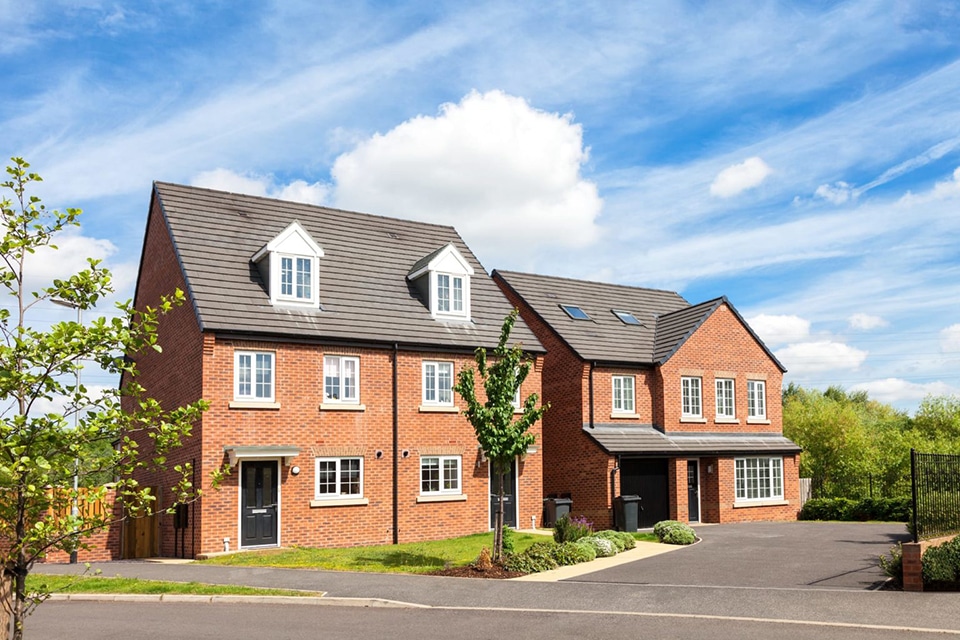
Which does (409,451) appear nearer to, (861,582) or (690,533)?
(690,533)

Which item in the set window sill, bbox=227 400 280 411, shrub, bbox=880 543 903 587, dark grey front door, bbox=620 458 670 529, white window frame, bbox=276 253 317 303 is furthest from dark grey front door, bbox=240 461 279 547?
shrub, bbox=880 543 903 587

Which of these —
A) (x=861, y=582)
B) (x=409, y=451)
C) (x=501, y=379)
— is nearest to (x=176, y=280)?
(x=409, y=451)

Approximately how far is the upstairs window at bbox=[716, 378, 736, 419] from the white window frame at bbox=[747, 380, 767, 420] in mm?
915

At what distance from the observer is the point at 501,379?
19.3 metres

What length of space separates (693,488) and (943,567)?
1674cm

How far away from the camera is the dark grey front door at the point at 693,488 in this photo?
31.4 meters

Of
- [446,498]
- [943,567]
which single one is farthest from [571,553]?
[943,567]

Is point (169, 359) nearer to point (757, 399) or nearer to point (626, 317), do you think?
point (626, 317)

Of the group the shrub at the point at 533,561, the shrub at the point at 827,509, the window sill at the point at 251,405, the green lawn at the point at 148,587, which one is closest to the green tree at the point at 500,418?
the shrub at the point at 533,561

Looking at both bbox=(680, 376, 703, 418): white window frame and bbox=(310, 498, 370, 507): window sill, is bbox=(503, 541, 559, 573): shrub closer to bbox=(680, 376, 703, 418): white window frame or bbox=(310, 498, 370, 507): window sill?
bbox=(310, 498, 370, 507): window sill

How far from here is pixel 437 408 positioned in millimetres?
26781

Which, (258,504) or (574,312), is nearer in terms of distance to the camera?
(258,504)

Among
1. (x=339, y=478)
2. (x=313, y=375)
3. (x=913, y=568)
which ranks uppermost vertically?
(x=313, y=375)

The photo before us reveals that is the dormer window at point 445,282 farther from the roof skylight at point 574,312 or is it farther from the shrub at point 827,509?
the shrub at point 827,509
